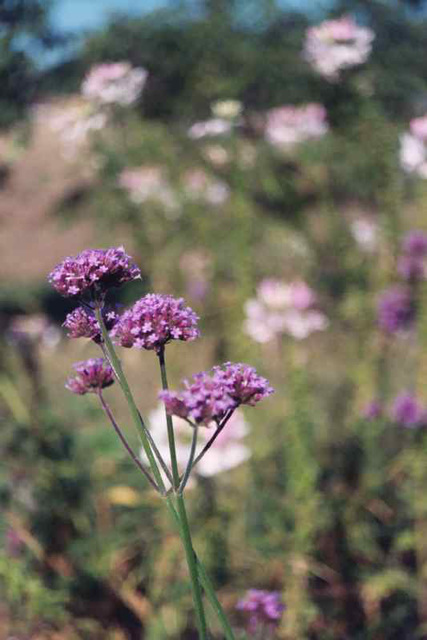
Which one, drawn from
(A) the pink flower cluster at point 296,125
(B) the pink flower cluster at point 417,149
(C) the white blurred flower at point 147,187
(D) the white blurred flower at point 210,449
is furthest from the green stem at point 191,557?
(C) the white blurred flower at point 147,187

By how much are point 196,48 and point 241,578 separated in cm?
296

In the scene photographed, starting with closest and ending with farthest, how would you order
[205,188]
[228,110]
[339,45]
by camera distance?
[228,110] → [339,45] → [205,188]

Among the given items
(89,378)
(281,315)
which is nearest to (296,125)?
(281,315)

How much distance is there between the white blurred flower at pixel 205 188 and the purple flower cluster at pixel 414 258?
54.1 inches

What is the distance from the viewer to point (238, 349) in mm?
1885

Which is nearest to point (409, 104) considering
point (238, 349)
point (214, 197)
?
point (214, 197)

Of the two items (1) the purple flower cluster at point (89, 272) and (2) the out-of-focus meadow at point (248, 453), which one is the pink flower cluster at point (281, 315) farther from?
(1) the purple flower cluster at point (89, 272)

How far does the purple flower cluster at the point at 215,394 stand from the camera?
2.16ft

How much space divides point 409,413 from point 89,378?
1.04 m

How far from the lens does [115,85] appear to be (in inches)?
72.8

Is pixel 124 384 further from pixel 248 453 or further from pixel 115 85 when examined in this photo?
pixel 115 85

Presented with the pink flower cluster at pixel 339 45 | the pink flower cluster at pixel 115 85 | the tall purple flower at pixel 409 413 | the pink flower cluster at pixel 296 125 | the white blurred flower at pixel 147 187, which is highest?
the white blurred flower at pixel 147 187

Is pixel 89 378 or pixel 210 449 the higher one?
pixel 210 449

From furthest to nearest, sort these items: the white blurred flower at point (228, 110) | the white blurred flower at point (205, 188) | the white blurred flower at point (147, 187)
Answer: the white blurred flower at point (205, 188)
the white blurred flower at point (147, 187)
the white blurred flower at point (228, 110)
